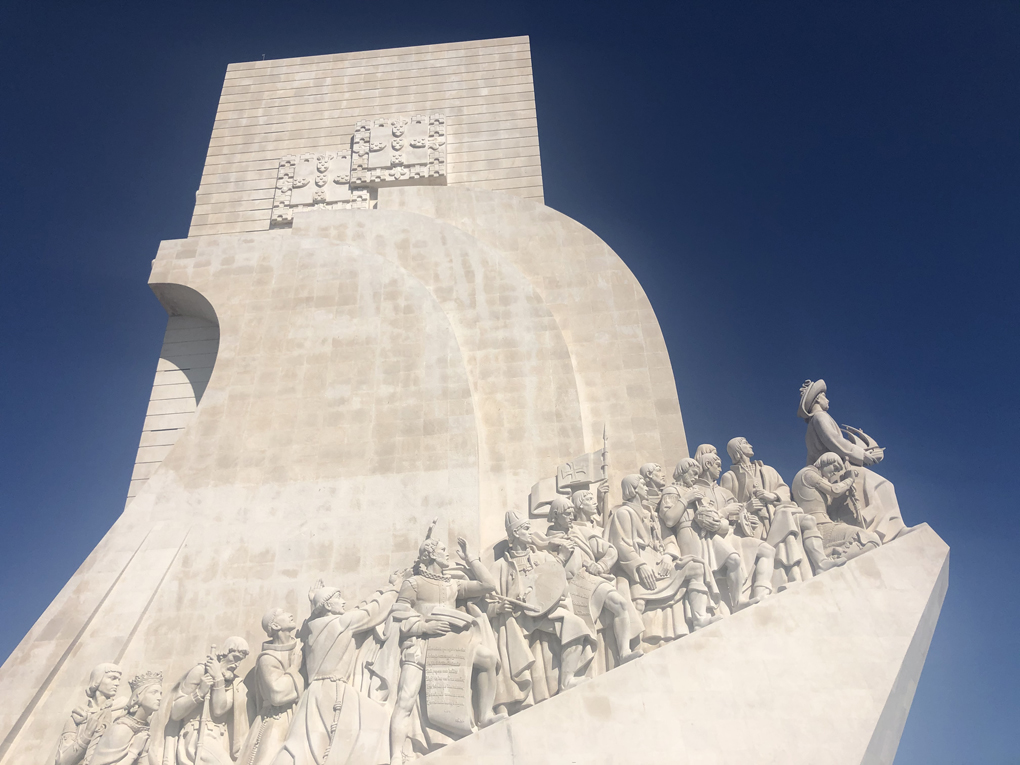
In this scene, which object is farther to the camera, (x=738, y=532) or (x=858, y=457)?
(x=858, y=457)

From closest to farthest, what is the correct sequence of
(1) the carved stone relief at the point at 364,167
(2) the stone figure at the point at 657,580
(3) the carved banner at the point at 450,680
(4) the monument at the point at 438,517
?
(4) the monument at the point at 438,517 < (3) the carved banner at the point at 450,680 < (2) the stone figure at the point at 657,580 < (1) the carved stone relief at the point at 364,167

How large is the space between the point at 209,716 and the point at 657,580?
13.0 ft

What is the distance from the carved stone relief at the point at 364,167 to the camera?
12109 mm

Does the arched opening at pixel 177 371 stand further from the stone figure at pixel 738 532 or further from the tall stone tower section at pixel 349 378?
the stone figure at pixel 738 532

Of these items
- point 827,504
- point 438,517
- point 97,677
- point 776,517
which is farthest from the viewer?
→ point 438,517

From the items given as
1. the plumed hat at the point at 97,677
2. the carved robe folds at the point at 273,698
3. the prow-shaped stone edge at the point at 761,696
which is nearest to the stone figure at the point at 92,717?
the plumed hat at the point at 97,677

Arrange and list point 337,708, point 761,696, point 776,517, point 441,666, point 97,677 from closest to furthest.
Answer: point 761,696 < point 337,708 < point 441,666 < point 97,677 < point 776,517

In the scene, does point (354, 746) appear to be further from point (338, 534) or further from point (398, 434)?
point (398, 434)

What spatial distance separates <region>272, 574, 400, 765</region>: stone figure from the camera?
5477 mm

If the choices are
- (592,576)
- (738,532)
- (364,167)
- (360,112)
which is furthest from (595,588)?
(360,112)

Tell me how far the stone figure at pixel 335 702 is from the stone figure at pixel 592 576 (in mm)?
1597

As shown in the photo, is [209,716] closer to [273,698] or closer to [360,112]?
[273,698]

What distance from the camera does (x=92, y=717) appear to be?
641 centimetres

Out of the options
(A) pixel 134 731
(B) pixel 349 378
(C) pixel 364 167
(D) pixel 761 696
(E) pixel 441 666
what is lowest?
(D) pixel 761 696
